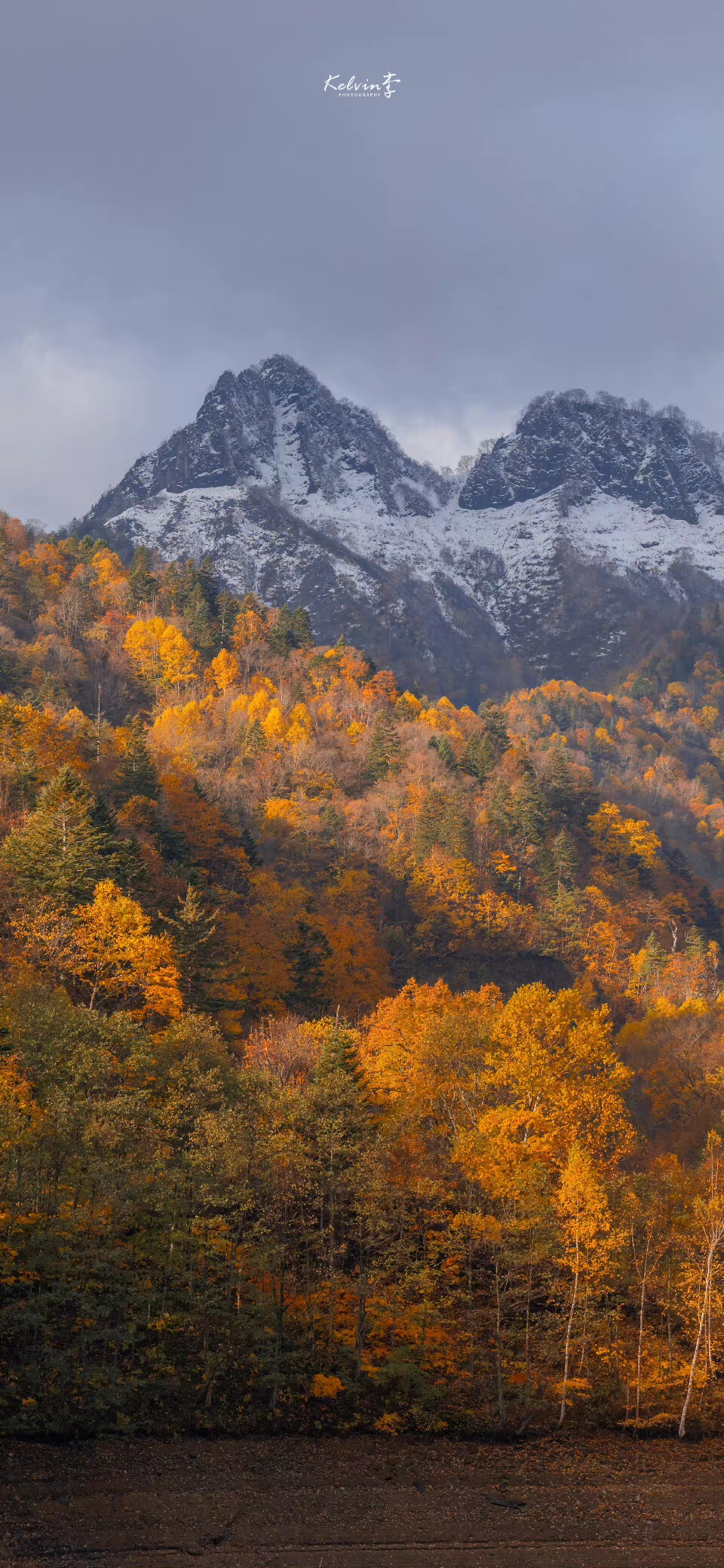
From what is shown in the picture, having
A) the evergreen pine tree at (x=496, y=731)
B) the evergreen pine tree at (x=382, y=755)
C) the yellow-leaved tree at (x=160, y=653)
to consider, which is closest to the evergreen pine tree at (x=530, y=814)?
the evergreen pine tree at (x=496, y=731)

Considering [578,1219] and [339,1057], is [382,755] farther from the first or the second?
[578,1219]

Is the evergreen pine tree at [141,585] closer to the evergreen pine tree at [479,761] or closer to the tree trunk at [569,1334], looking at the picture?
Answer: the evergreen pine tree at [479,761]

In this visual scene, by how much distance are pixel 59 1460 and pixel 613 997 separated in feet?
213

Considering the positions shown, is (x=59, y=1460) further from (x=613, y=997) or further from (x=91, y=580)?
(x=91, y=580)

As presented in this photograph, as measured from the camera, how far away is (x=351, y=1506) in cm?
2836

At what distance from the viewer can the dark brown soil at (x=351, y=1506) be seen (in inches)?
999

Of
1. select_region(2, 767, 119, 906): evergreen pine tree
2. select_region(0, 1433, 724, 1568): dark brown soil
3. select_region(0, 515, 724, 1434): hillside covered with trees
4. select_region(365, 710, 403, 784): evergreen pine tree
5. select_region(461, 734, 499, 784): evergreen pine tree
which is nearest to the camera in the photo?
select_region(0, 1433, 724, 1568): dark brown soil

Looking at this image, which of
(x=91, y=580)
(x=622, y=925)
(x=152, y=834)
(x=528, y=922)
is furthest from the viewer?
(x=91, y=580)

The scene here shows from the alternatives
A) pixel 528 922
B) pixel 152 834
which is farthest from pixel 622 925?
pixel 152 834

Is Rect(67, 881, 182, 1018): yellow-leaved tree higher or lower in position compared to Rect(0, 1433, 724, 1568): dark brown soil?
higher

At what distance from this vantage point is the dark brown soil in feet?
83.3

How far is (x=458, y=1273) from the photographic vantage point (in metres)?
40.7

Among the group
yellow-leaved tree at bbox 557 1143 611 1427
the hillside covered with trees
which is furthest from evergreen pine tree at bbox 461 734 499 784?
yellow-leaved tree at bbox 557 1143 611 1427

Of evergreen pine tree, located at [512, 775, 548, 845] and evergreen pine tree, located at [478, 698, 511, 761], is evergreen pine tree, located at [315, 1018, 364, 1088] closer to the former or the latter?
evergreen pine tree, located at [512, 775, 548, 845]
